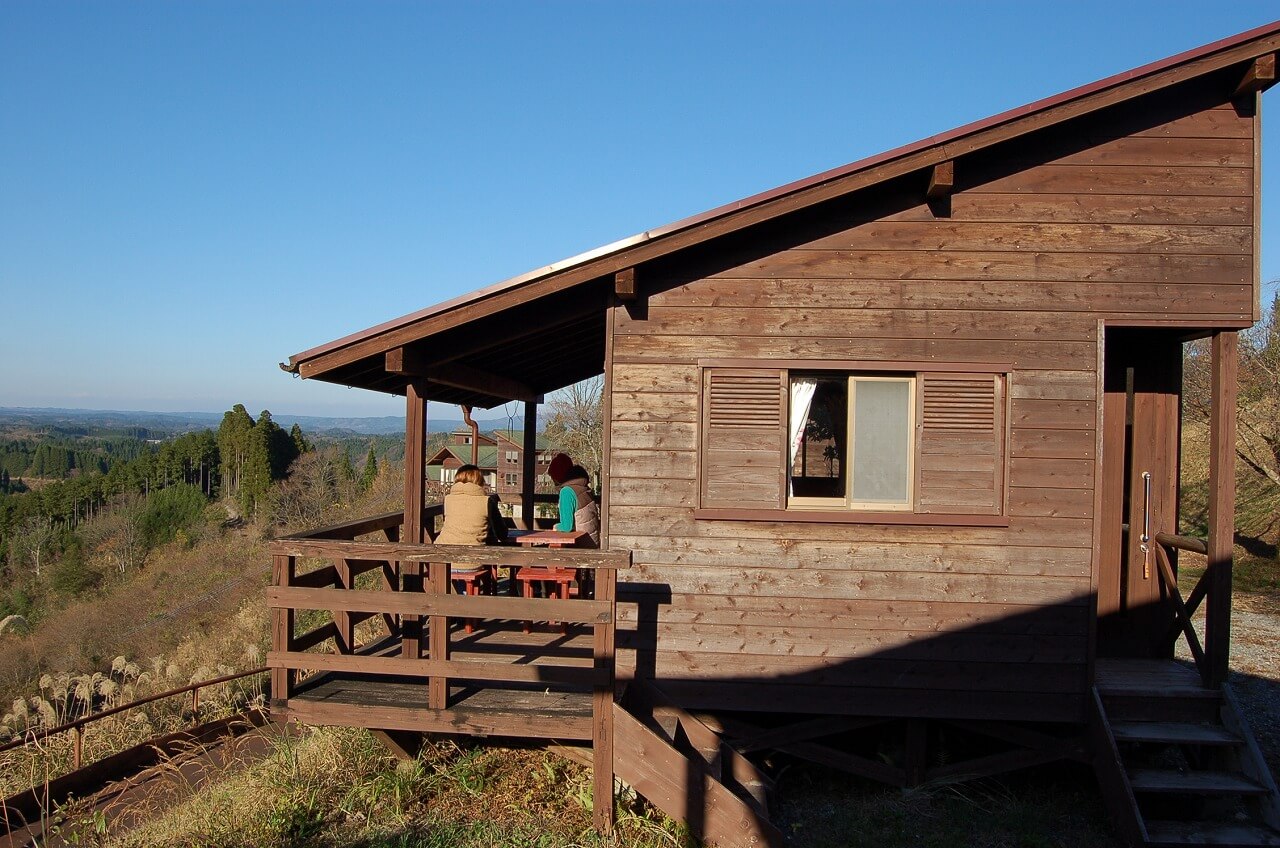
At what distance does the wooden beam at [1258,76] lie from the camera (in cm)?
612

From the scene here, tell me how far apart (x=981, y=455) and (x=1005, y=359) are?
721 mm

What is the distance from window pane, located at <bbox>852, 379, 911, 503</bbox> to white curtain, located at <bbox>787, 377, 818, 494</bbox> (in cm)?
33

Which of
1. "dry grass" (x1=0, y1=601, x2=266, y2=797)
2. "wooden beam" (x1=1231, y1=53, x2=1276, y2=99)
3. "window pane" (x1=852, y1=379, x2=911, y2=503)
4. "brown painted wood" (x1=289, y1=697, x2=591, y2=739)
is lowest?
"dry grass" (x1=0, y1=601, x2=266, y2=797)

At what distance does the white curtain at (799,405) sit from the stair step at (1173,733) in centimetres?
295

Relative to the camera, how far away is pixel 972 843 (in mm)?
5918

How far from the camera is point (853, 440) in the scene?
650 cm

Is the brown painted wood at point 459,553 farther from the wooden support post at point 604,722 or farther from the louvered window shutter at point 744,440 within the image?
the louvered window shutter at point 744,440

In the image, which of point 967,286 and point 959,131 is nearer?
point 959,131

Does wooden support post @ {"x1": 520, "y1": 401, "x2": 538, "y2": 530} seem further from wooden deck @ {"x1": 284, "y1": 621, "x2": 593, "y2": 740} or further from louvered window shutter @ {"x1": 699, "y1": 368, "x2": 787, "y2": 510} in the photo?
→ louvered window shutter @ {"x1": 699, "y1": 368, "x2": 787, "y2": 510}

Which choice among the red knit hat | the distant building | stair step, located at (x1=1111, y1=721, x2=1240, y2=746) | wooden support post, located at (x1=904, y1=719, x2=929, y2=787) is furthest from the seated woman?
the distant building

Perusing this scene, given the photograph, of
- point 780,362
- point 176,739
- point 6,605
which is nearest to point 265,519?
point 6,605

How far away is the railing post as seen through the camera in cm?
584

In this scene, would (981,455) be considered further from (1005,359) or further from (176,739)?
(176,739)

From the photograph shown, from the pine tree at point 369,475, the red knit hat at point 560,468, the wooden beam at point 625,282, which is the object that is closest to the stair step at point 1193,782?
the wooden beam at point 625,282
